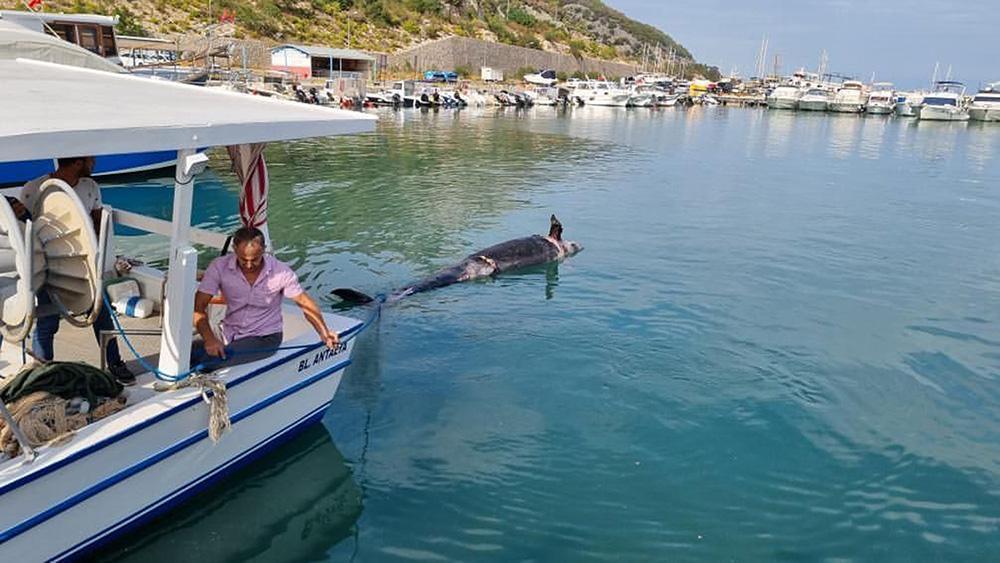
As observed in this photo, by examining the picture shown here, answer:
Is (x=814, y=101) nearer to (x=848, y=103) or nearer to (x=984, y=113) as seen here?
(x=848, y=103)

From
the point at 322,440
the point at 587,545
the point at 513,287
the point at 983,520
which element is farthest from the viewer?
the point at 513,287

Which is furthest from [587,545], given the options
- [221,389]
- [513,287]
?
[513,287]

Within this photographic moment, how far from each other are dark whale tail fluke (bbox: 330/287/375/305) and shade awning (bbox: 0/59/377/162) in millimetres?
4772

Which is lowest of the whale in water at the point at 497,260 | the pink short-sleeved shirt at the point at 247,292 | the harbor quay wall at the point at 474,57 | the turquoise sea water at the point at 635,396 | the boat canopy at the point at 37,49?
the turquoise sea water at the point at 635,396

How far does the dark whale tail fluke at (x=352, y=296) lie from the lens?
12288 mm

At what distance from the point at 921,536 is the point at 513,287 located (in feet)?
28.5

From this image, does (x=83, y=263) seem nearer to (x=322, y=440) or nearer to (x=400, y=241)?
(x=322, y=440)

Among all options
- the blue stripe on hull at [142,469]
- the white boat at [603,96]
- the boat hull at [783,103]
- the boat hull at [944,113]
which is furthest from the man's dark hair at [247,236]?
the boat hull at [783,103]

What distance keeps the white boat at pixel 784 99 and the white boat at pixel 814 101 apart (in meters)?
1.41

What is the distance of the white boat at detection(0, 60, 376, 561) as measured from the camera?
4988 millimetres

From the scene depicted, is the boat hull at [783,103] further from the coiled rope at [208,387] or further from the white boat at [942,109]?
the coiled rope at [208,387]

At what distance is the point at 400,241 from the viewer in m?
17.4

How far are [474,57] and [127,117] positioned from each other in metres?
101

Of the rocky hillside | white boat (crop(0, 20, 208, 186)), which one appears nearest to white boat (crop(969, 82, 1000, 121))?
the rocky hillside
